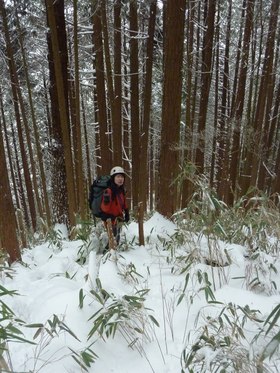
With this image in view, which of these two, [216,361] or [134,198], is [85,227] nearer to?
[216,361]

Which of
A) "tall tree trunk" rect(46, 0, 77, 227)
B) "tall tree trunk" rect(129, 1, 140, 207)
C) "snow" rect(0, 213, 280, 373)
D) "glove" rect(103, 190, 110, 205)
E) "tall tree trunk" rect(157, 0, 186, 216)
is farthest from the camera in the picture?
"tall tree trunk" rect(129, 1, 140, 207)

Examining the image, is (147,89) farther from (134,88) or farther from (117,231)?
(117,231)

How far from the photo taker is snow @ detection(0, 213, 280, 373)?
1.93 metres

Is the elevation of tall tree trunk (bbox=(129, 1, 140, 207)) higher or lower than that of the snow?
higher

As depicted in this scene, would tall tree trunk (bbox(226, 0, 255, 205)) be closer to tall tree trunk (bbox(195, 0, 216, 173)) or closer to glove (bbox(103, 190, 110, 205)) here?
tall tree trunk (bbox(195, 0, 216, 173))

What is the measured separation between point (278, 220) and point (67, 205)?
5851mm

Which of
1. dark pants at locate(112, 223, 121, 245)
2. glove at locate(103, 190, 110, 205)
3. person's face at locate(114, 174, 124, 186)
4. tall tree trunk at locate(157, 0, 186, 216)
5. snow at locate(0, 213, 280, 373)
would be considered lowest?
dark pants at locate(112, 223, 121, 245)

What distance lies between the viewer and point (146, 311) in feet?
7.97

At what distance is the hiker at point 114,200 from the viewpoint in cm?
454

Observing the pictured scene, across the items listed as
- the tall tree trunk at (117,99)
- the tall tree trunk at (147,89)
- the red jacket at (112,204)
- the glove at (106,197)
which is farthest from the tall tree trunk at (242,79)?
the glove at (106,197)

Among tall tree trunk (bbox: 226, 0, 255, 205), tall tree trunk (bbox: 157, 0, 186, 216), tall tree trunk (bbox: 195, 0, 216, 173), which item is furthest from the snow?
tall tree trunk (bbox: 226, 0, 255, 205)

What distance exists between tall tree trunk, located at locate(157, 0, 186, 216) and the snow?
1.69 meters

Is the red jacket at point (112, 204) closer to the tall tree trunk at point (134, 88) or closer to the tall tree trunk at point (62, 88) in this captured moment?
the tall tree trunk at point (62, 88)

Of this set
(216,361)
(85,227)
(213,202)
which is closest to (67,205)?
(85,227)
